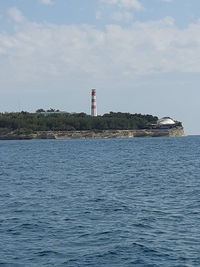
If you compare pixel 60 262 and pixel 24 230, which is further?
pixel 24 230

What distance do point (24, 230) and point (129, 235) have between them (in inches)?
215

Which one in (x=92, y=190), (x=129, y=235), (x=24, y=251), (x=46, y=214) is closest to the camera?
(x=24, y=251)

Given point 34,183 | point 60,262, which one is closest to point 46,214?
point 60,262

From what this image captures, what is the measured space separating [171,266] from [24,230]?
9.37m

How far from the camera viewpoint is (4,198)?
38656 mm

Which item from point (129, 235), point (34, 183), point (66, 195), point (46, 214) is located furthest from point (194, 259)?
point (34, 183)

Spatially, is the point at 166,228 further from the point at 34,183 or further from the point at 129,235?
the point at 34,183

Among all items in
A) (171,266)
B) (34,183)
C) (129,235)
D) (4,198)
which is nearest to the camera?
(171,266)

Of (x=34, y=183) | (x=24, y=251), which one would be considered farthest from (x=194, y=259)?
(x=34, y=183)

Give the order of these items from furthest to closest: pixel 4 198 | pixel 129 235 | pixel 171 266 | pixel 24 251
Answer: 1. pixel 4 198
2. pixel 129 235
3. pixel 24 251
4. pixel 171 266

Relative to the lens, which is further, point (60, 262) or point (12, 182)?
point (12, 182)

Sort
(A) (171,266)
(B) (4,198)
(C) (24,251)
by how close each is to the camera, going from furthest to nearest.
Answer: (B) (4,198), (C) (24,251), (A) (171,266)

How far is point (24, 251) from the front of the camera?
23.2 m

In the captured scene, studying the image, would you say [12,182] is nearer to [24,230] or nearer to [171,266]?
[24,230]
